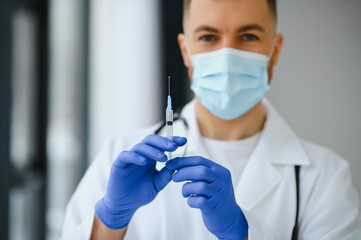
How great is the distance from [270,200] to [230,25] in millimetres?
442

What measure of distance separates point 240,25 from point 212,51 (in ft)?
0.30

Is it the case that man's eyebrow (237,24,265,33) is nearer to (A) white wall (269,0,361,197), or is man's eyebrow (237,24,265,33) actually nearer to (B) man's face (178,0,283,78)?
(B) man's face (178,0,283,78)

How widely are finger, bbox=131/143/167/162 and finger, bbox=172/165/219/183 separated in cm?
5

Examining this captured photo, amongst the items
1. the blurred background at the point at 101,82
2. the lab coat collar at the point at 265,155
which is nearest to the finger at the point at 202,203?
the lab coat collar at the point at 265,155

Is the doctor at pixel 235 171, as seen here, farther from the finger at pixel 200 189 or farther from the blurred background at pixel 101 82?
the blurred background at pixel 101 82

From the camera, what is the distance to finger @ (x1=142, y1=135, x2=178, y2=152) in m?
0.83

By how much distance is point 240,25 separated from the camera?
3.38 feet

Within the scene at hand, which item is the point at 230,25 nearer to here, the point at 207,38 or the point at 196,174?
the point at 207,38

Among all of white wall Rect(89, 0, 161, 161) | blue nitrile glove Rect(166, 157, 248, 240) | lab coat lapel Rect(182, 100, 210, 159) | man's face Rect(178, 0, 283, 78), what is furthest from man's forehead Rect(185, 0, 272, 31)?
white wall Rect(89, 0, 161, 161)

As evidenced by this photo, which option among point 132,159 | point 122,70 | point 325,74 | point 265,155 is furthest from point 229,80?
point 122,70

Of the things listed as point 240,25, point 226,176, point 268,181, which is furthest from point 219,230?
point 240,25

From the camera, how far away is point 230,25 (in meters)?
1.03

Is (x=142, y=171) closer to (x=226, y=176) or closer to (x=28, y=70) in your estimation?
(x=226, y=176)

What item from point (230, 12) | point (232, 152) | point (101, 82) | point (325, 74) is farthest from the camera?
point (101, 82)
